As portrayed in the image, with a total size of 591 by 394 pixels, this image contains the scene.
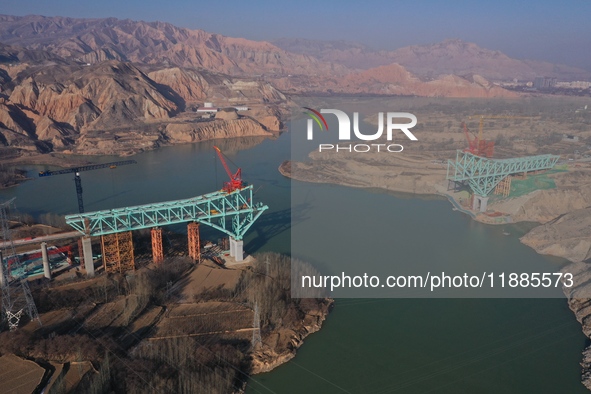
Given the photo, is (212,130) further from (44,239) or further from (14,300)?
(14,300)

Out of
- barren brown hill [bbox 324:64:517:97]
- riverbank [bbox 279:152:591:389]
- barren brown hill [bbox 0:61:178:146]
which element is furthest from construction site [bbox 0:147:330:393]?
barren brown hill [bbox 324:64:517:97]

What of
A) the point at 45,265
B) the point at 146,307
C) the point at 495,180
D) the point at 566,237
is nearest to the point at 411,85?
the point at 495,180

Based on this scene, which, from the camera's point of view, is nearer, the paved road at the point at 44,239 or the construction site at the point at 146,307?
the construction site at the point at 146,307

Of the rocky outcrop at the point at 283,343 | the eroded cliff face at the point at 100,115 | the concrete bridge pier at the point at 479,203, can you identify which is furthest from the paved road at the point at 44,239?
the eroded cliff face at the point at 100,115

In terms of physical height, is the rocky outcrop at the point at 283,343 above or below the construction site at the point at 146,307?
below

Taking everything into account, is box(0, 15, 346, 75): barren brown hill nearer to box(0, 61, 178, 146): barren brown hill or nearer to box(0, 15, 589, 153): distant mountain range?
box(0, 15, 589, 153): distant mountain range

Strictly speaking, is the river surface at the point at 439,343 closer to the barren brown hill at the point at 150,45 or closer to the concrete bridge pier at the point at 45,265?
the concrete bridge pier at the point at 45,265

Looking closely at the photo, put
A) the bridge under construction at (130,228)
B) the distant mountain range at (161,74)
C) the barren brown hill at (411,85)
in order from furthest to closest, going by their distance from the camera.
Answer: the barren brown hill at (411,85) → the distant mountain range at (161,74) → the bridge under construction at (130,228)
